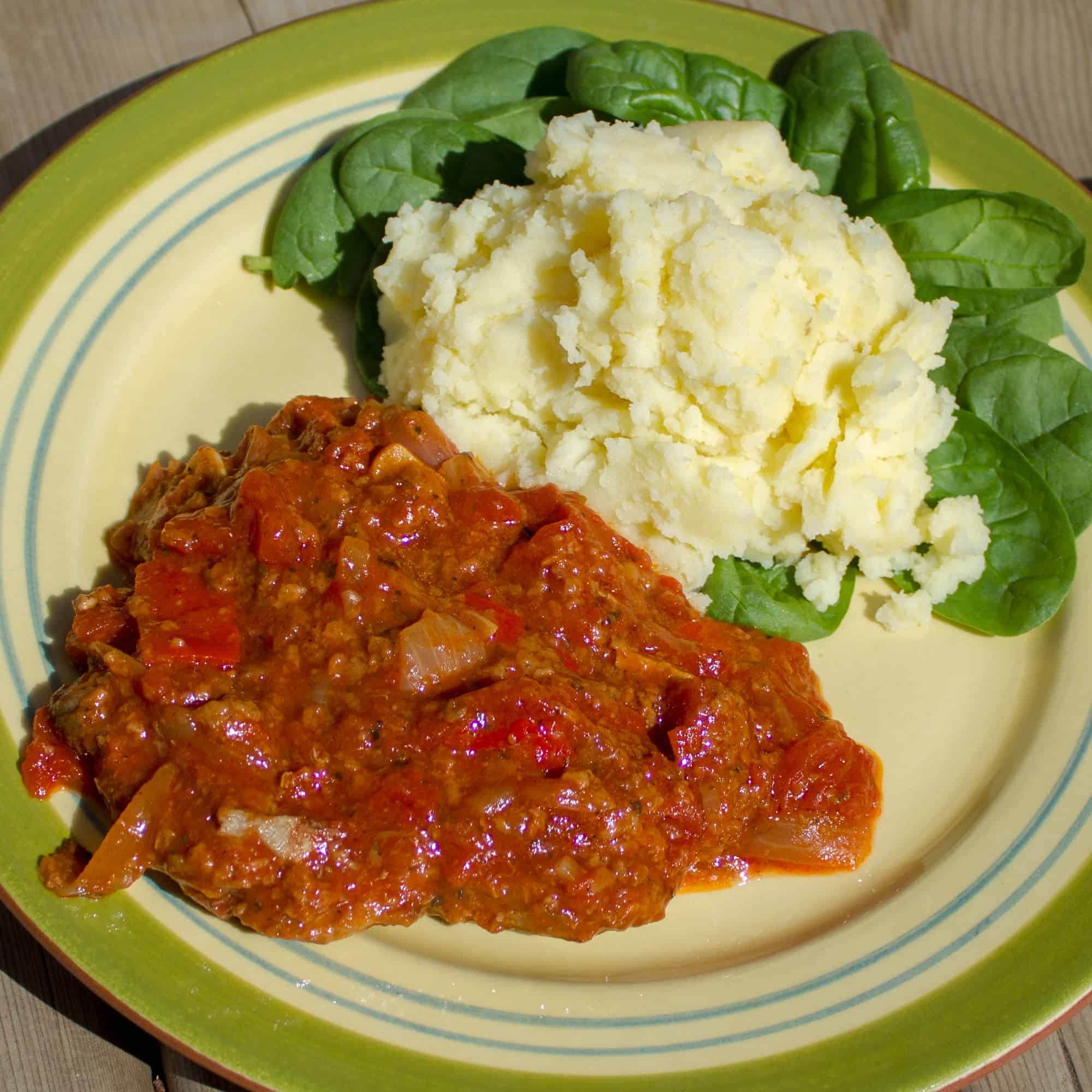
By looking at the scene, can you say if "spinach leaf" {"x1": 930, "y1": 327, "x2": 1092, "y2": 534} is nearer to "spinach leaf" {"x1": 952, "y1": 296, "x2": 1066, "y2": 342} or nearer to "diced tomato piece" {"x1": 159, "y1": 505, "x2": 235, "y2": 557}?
"spinach leaf" {"x1": 952, "y1": 296, "x2": 1066, "y2": 342}

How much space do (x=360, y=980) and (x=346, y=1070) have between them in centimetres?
29

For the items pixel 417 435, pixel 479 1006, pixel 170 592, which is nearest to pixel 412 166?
pixel 417 435

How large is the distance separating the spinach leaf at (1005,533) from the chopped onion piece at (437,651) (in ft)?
6.61

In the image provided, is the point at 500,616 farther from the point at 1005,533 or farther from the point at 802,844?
the point at 1005,533

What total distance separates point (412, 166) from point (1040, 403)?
2759mm

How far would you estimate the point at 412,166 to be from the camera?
4.81 m

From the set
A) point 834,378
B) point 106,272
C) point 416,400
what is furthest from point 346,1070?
point 106,272

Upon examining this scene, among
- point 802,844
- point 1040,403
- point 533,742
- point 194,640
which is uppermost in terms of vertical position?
point 194,640

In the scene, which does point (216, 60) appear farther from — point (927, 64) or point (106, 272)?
point (927, 64)

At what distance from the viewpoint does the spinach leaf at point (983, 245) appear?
4641 millimetres

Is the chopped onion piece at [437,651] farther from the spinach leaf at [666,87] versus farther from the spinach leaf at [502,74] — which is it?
the spinach leaf at [502,74]

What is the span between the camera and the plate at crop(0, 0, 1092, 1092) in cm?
334

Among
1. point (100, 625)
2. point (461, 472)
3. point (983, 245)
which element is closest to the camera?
point (100, 625)

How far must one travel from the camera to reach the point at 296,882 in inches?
125
